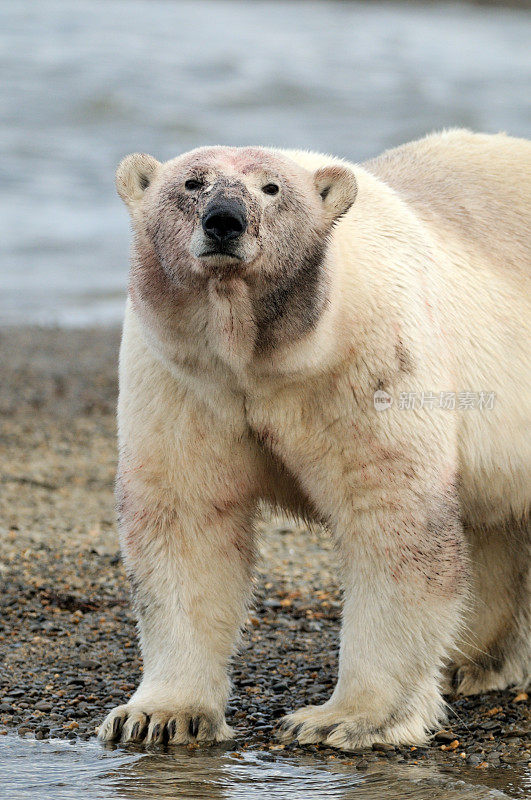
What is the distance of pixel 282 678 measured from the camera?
4.62 metres

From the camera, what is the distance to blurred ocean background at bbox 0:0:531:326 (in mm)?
15359

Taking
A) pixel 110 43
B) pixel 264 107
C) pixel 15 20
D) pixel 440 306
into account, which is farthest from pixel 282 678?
pixel 15 20

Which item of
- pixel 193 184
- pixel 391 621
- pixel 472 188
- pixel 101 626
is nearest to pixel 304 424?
pixel 391 621

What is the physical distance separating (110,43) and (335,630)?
25.8 meters

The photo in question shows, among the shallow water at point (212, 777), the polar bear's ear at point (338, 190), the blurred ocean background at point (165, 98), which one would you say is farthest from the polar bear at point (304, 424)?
the blurred ocean background at point (165, 98)

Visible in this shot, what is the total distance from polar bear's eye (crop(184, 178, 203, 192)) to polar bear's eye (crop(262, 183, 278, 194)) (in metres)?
0.18

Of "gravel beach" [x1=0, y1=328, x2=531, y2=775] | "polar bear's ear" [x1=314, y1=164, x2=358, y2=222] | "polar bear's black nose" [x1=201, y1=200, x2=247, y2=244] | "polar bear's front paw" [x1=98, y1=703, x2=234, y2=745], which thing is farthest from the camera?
"gravel beach" [x1=0, y1=328, x2=531, y2=775]

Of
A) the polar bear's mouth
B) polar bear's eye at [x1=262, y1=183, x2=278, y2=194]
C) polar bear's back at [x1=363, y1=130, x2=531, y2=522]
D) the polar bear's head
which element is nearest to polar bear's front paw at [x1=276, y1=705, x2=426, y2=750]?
polar bear's back at [x1=363, y1=130, x2=531, y2=522]

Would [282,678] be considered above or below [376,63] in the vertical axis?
below

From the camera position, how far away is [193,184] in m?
3.60

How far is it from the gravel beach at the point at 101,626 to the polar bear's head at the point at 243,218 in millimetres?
1181

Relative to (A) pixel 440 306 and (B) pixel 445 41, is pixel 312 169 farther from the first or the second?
(B) pixel 445 41

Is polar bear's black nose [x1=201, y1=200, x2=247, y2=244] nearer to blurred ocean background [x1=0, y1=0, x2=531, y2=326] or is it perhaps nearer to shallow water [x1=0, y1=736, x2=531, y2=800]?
shallow water [x1=0, y1=736, x2=531, y2=800]

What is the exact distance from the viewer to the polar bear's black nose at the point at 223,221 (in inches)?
131
